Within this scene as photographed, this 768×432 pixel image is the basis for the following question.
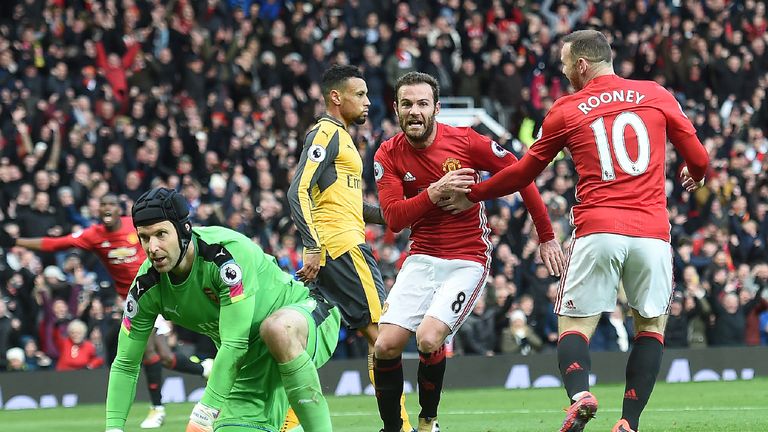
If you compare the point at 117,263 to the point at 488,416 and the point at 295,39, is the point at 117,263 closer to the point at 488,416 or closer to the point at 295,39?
the point at 488,416

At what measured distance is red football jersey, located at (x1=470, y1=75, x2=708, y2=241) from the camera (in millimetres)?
7566

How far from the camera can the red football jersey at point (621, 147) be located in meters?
7.57

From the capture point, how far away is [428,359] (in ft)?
29.1

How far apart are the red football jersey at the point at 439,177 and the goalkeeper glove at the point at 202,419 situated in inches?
101

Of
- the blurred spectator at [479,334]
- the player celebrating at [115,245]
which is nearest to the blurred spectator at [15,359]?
the player celebrating at [115,245]

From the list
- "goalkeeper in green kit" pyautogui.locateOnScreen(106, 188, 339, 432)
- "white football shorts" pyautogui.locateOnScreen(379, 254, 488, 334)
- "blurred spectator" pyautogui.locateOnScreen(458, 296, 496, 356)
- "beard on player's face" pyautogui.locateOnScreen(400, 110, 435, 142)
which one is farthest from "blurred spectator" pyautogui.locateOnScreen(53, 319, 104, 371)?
"goalkeeper in green kit" pyautogui.locateOnScreen(106, 188, 339, 432)

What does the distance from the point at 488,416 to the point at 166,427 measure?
2981mm

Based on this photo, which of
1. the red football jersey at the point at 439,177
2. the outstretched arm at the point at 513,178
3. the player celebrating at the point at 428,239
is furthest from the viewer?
the red football jersey at the point at 439,177

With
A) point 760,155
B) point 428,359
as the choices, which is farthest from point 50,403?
point 760,155

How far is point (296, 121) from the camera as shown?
21000 millimetres

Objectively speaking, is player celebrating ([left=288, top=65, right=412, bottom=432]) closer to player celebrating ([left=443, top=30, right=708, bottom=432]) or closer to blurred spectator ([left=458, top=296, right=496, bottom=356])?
player celebrating ([left=443, top=30, right=708, bottom=432])

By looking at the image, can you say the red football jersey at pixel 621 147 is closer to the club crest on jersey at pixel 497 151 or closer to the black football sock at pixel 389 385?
the club crest on jersey at pixel 497 151

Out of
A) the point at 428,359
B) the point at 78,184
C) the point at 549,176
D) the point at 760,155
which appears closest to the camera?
the point at 428,359

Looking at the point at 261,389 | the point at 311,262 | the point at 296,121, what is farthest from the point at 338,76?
the point at 296,121
